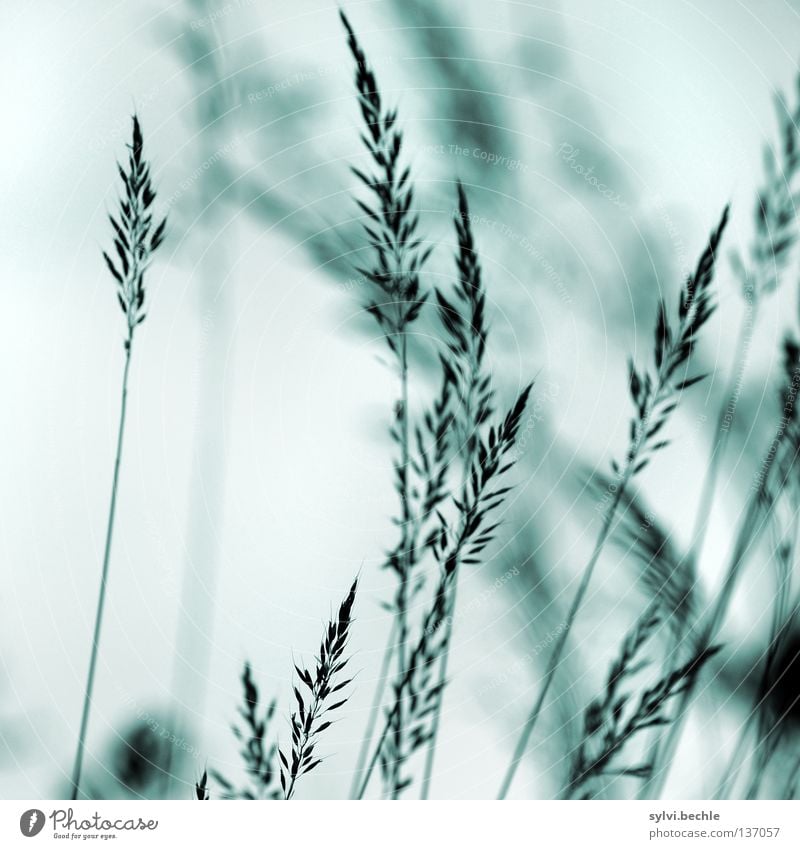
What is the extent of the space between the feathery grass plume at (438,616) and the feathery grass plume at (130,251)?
18 centimetres

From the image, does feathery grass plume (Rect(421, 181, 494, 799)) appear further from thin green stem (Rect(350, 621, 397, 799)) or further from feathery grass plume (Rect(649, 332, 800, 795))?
feathery grass plume (Rect(649, 332, 800, 795))

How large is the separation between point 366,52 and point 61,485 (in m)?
0.31

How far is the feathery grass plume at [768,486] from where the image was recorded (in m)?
0.37

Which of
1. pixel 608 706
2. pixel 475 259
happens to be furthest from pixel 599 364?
pixel 608 706

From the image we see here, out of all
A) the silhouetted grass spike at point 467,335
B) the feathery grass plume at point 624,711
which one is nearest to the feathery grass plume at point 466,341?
the silhouetted grass spike at point 467,335

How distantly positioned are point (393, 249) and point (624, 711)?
30cm

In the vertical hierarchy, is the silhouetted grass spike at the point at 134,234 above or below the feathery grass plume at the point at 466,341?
above

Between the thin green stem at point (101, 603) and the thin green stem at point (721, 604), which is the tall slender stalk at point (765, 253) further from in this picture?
the thin green stem at point (101, 603)

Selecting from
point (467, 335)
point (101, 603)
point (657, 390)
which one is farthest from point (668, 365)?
point (101, 603)

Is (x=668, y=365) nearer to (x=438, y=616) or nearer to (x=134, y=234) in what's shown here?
(x=438, y=616)

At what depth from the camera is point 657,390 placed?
0.37 metres

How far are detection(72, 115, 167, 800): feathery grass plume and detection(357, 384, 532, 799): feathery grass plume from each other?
0.18 meters

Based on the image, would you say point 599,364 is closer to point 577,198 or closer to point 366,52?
point 577,198

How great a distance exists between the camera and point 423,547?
14.5 inches
